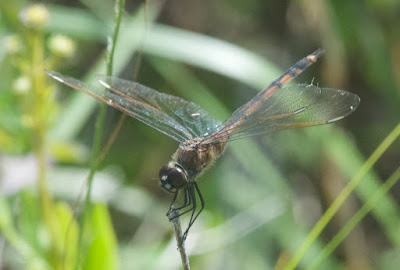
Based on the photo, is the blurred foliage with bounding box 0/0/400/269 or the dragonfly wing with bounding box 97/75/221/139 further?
the blurred foliage with bounding box 0/0/400/269

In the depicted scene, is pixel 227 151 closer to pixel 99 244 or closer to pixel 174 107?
pixel 174 107

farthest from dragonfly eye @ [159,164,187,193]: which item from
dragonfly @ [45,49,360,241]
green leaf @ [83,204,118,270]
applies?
green leaf @ [83,204,118,270]

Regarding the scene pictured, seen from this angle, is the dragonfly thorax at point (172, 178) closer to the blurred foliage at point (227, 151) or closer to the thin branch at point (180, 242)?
the thin branch at point (180, 242)

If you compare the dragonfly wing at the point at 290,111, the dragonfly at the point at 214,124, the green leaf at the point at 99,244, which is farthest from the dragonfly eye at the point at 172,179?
the green leaf at the point at 99,244

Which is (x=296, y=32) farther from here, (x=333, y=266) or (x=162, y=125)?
(x=162, y=125)

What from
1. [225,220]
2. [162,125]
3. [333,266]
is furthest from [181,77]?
[162,125]

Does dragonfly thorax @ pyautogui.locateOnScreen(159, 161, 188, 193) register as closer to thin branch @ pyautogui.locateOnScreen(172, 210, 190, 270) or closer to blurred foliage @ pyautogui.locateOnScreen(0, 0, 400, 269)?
thin branch @ pyautogui.locateOnScreen(172, 210, 190, 270)

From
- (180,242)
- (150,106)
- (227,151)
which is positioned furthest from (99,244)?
(227,151)
